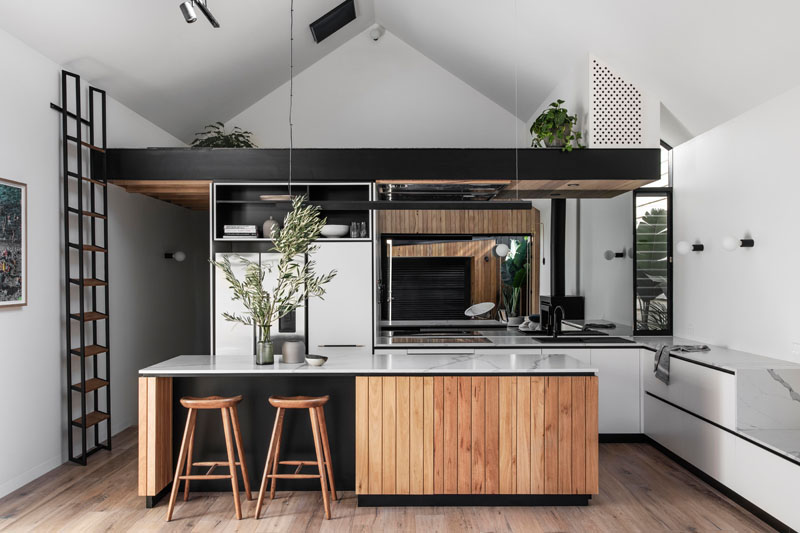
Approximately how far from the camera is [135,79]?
4629mm

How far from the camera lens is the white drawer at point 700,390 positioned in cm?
343

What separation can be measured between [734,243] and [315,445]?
3.10 m

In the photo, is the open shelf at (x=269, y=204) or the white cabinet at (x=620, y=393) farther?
the open shelf at (x=269, y=204)

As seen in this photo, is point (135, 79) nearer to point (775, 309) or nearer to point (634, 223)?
point (634, 223)

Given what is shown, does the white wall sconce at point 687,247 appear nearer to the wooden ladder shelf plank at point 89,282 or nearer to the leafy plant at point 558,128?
the leafy plant at point 558,128

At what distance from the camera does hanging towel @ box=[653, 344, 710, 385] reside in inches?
163

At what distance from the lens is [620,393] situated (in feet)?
15.3

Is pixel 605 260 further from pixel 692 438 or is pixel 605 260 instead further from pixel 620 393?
pixel 692 438

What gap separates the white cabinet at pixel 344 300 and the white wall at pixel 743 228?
271 cm

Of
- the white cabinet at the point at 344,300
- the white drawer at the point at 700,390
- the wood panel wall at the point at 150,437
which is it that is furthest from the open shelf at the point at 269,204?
the white drawer at the point at 700,390

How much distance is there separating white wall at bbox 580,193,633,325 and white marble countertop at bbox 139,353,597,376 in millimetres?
2122

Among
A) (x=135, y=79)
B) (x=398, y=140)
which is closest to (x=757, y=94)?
(x=398, y=140)

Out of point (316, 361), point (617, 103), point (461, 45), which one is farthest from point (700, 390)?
point (461, 45)

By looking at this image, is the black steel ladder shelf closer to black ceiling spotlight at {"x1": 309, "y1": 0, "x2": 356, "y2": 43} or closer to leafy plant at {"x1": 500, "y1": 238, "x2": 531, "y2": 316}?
black ceiling spotlight at {"x1": 309, "y1": 0, "x2": 356, "y2": 43}
